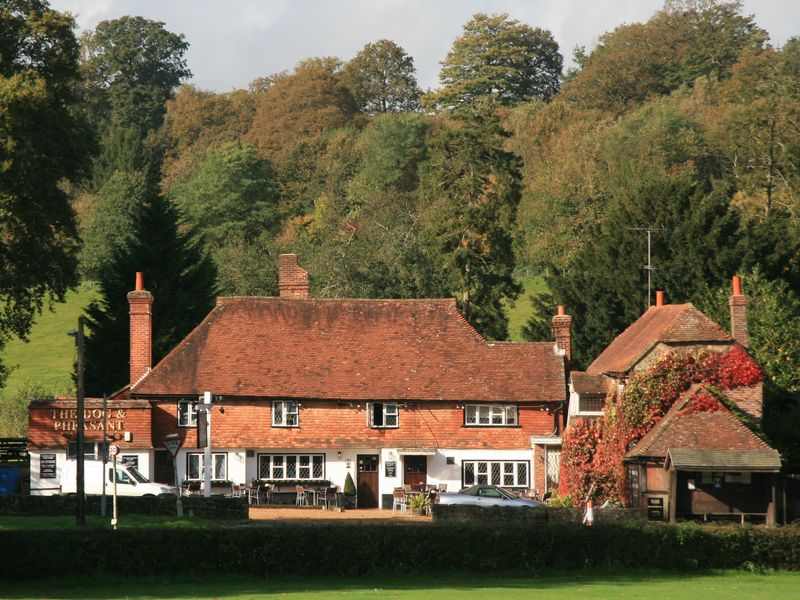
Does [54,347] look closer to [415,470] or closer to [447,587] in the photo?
[415,470]

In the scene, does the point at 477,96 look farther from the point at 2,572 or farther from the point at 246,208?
the point at 2,572

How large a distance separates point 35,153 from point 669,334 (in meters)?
22.4

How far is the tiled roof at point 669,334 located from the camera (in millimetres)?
51031

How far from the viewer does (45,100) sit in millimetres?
52062

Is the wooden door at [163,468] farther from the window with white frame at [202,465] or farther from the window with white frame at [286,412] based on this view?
the window with white frame at [286,412]

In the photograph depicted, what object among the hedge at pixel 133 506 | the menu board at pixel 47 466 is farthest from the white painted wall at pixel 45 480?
the hedge at pixel 133 506

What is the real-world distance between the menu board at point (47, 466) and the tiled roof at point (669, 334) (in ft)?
65.7

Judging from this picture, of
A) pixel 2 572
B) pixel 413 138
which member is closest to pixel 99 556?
pixel 2 572

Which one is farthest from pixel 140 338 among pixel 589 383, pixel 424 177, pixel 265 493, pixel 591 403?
pixel 424 177

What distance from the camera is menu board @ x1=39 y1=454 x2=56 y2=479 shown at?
181 ft

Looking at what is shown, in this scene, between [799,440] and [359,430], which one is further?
[359,430]

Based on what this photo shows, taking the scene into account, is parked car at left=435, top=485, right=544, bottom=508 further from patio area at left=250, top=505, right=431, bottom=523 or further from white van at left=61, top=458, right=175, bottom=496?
white van at left=61, top=458, right=175, bottom=496

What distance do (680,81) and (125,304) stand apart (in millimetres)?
85313

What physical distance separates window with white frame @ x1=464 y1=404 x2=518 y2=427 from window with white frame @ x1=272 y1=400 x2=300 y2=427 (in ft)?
21.1
